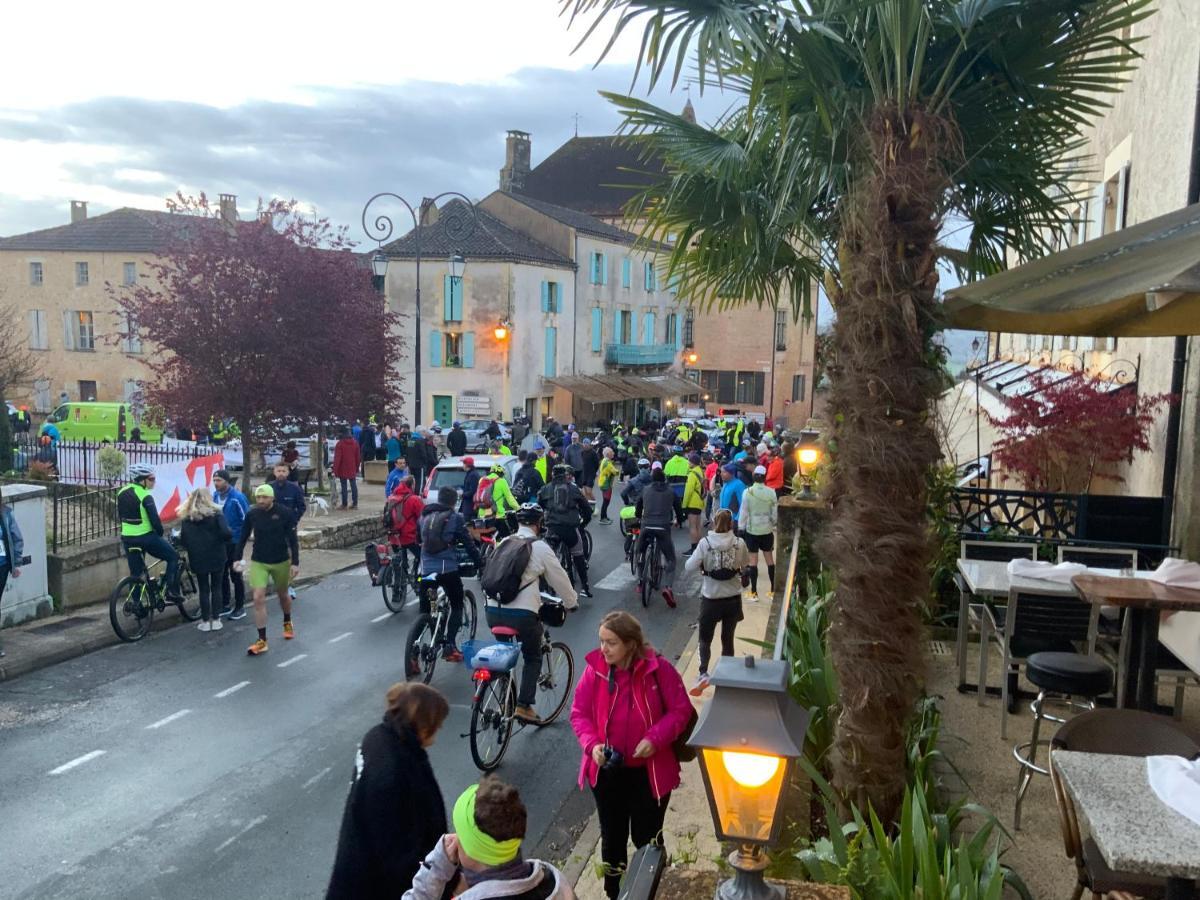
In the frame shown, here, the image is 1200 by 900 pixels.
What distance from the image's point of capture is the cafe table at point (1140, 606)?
16.8ft

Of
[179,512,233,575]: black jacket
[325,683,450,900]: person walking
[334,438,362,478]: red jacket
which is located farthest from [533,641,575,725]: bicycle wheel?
[334,438,362,478]: red jacket

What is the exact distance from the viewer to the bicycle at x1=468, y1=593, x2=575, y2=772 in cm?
710

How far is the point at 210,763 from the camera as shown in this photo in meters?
7.22

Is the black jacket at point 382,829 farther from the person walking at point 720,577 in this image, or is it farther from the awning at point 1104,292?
the person walking at point 720,577

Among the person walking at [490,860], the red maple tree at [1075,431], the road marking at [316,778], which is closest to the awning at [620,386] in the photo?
the red maple tree at [1075,431]

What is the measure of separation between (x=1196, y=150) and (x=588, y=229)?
3803cm

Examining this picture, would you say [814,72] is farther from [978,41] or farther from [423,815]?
[423,815]

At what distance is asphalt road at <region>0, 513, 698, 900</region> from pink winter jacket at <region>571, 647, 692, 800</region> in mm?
1609

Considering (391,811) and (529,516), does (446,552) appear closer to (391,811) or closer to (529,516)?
(529,516)

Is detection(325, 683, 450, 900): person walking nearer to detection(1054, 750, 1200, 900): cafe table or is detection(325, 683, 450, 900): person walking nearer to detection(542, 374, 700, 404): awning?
detection(1054, 750, 1200, 900): cafe table

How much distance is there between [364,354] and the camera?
20.3m

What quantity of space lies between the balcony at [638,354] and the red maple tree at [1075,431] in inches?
1489

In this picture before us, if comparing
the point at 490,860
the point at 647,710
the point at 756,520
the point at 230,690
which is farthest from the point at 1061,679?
the point at 756,520

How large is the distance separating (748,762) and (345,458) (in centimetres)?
1663
